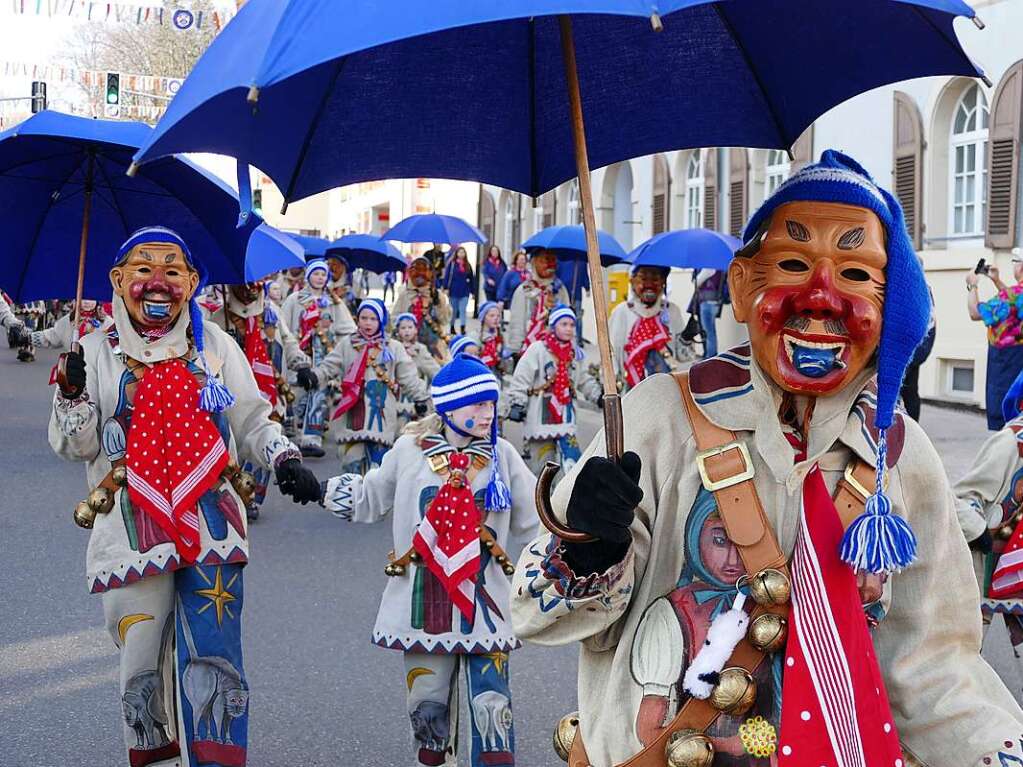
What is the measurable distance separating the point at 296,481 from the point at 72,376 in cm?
81

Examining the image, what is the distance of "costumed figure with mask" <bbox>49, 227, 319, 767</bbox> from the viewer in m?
4.22

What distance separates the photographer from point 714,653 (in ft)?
7.44

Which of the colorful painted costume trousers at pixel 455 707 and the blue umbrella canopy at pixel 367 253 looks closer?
the colorful painted costume trousers at pixel 455 707

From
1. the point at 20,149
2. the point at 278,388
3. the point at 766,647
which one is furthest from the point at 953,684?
the point at 278,388

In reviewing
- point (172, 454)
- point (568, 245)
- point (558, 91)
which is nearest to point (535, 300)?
point (568, 245)

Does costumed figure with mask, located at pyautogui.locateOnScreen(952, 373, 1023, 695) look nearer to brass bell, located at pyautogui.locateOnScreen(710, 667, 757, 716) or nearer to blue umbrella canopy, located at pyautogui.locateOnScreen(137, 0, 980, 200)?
blue umbrella canopy, located at pyautogui.locateOnScreen(137, 0, 980, 200)

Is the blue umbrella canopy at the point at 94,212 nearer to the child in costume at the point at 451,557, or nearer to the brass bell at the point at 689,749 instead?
the child in costume at the point at 451,557

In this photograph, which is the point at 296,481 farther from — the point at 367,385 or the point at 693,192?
the point at 693,192

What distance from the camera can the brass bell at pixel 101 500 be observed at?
4.24m

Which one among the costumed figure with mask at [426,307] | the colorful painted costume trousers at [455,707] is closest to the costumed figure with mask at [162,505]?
the colorful painted costume trousers at [455,707]

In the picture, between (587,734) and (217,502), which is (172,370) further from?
(587,734)

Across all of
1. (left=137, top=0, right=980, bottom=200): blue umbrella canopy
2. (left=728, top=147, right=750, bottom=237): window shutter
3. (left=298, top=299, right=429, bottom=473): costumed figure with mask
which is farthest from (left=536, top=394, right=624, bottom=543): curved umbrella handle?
(left=728, top=147, right=750, bottom=237): window shutter

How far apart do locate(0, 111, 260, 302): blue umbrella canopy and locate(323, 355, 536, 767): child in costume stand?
3.20 feet

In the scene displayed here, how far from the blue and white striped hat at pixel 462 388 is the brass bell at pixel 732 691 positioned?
2.74 meters
